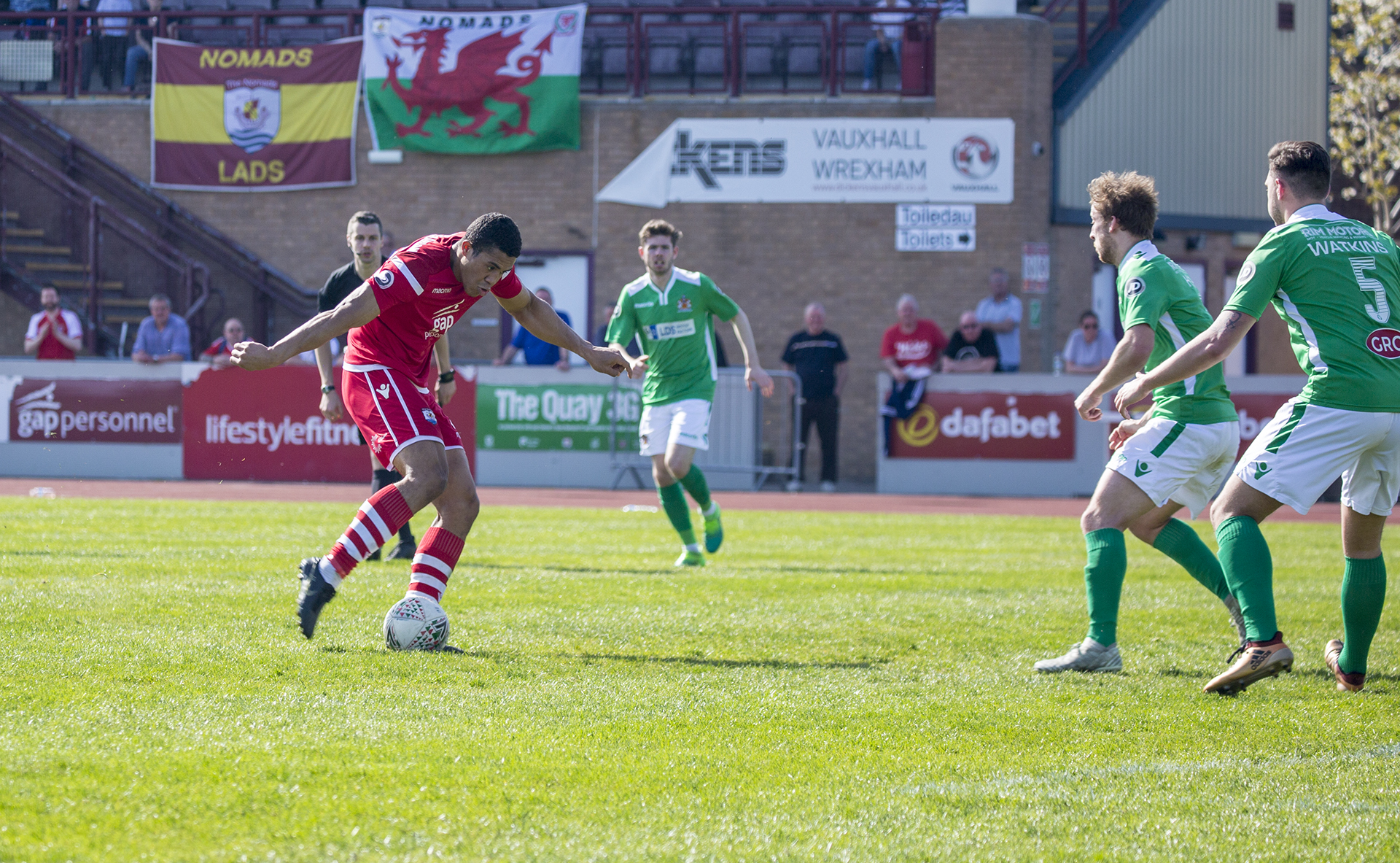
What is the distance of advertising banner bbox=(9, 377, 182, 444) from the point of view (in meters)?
18.2

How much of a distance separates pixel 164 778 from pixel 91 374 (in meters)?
16.3

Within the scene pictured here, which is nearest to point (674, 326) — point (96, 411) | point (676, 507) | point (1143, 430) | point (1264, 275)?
point (676, 507)

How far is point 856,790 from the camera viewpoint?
12.4 ft

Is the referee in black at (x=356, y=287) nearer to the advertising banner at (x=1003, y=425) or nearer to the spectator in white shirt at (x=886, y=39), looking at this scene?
the advertising banner at (x=1003, y=425)

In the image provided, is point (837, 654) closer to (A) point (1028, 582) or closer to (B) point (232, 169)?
(A) point (1028, 582)

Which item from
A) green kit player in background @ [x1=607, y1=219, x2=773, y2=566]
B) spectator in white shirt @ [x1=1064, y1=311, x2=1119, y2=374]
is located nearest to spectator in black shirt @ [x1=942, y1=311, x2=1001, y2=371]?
spectator in white shirt @ [x1=1064, y1=311, x2=1119, y2=374]

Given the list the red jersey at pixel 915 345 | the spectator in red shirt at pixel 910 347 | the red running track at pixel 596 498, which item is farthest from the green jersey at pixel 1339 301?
the red jersey at pixel 915 345

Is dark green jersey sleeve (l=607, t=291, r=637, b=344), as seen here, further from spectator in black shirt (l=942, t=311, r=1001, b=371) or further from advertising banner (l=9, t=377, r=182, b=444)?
advertising banner (l=9, t=377, r=182, b=444)

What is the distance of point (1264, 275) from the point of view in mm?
5230

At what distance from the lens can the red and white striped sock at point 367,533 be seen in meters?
5.67

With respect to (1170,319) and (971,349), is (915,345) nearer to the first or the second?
(971,349)

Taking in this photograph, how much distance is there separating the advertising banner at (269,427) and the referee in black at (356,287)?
9.06 m

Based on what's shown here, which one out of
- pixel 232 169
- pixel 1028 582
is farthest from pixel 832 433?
pixel 232 169

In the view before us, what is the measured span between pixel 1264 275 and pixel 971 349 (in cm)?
1346
